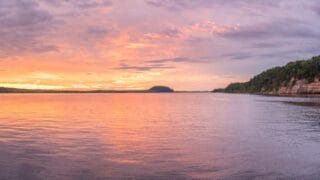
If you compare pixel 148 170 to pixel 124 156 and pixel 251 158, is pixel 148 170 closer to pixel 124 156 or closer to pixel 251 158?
pixel 124 156

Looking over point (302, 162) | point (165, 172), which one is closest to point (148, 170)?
point (165, 172)

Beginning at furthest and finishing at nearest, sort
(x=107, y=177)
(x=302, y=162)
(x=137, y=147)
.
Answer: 1. (x=137, y=147)
2. (x=302, y=162)
3. (x=107, y=177)

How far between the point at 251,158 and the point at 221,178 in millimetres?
5793

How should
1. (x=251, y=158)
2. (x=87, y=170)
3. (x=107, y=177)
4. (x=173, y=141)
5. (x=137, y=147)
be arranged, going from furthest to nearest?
(x=173, y=141) → (x=137, y=147) → (x=251, y=158) → (x=87, y=170) → (x=107, y=177)

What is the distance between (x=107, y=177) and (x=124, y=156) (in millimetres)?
5617

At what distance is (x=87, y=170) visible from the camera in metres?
20.4

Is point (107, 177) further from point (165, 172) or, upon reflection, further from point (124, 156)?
point (124, 156)

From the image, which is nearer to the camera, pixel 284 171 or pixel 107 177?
pixel 107 177

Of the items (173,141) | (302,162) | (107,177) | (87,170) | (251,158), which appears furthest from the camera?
(173,141)

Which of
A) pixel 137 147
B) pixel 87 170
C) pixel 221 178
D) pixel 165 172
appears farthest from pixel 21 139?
pixel 221 178

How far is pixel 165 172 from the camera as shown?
66.2 feet

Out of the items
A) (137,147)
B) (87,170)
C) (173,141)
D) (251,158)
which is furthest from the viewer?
(173,141)

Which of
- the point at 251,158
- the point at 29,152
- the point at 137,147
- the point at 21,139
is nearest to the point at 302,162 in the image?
the point at 251,158

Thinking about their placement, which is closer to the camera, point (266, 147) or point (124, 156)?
point (124, 156)
